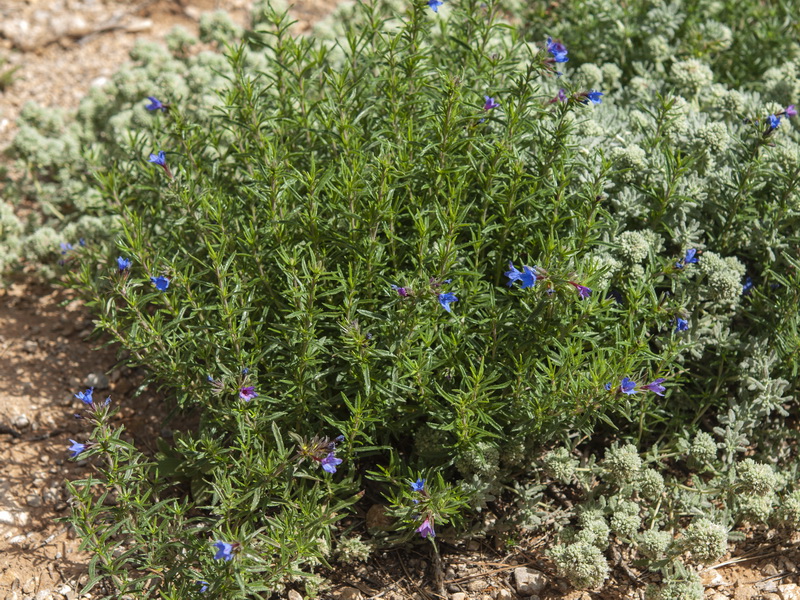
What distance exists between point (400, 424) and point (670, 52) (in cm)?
335

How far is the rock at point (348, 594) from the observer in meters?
3.85

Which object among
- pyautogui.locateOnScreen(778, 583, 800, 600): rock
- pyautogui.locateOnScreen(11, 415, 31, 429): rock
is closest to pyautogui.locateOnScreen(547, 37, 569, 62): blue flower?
pyautogui.locateOnScreen(778, 583, 800, 600): rock

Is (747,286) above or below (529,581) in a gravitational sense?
above

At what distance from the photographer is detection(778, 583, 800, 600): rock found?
384cm

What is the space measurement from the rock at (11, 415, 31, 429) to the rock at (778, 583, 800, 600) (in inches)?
164

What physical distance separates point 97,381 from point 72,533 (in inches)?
44.2

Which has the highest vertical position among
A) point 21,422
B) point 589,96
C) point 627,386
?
point 589,96

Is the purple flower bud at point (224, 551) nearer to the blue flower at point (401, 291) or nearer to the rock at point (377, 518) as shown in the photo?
the rock at point (377, 518)

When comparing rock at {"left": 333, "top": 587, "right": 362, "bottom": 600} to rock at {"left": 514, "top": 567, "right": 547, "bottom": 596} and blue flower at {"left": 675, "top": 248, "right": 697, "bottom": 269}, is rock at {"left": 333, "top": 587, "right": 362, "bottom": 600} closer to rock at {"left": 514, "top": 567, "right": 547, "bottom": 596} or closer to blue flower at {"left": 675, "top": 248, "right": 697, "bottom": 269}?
rock at {"left": 514, "top": 567, "right": 547, "bottom": 596}

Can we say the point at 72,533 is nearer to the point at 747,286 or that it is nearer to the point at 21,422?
the point at 21,422


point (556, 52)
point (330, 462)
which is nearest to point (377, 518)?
point (330, 462)

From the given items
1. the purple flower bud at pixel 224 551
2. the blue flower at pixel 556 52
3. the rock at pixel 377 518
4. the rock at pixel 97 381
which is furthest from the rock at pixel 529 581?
the rock at pixel 97 381

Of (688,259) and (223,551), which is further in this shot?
(688,259)

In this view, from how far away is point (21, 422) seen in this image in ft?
15.1
